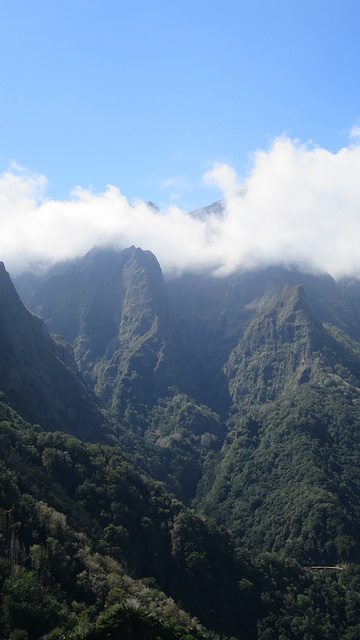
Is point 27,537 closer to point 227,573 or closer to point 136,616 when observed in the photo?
point 136,616

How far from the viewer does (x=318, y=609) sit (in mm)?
101812

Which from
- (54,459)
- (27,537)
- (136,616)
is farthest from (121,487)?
(136,616)

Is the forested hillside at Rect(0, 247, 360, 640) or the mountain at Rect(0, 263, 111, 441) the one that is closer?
the forested hillside at Rect(0, 247, 360, 640)

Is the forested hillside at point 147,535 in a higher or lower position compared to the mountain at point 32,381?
lower

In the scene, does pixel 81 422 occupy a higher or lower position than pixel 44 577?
higher

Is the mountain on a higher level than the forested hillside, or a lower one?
higher

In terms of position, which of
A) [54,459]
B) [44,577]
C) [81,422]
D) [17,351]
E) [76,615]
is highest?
[17,351]

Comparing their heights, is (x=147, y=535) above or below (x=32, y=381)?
below

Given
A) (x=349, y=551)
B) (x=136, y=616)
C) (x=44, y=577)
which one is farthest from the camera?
(x=349, y=551)

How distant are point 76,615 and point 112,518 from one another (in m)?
47.4

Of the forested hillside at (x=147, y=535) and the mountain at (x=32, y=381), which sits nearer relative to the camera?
the forested hillside at (x=147, y=535)

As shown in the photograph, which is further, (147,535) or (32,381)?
(32,381)

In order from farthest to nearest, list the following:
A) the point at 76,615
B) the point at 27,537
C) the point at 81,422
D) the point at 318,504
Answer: the point at 81,422, the point at 318,504, the point at 27,537, the point at 76,615

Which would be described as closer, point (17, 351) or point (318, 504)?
point (318, 504)
